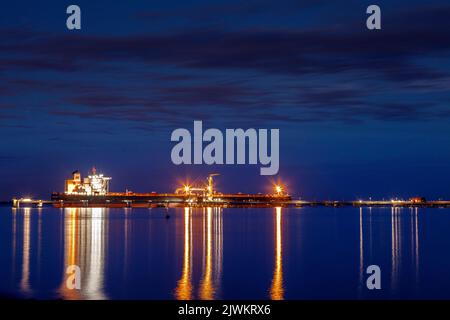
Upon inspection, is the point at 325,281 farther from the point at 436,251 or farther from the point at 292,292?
the point at 436,251

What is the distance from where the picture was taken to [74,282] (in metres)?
31.4

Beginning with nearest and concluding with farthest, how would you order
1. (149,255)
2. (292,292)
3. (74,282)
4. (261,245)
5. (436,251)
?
1. (292,292)
2. (74,282)
3. (149,255)
4. (436,251)
5. (261,245)

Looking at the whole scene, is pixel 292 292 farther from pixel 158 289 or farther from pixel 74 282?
pixel 74 282

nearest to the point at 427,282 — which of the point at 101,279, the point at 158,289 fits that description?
the point at 158,289

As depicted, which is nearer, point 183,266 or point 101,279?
point 101,279

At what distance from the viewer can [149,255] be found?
4447cm

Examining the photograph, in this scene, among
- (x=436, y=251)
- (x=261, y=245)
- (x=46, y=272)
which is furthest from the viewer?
(x=261, y=245)

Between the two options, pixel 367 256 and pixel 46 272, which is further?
pixel 367 256

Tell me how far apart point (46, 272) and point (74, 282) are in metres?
4.59

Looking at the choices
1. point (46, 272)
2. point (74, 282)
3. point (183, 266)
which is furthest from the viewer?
point (183, 266)

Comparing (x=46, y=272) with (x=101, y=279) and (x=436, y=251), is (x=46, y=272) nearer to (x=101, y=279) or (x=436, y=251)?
(x=101, y=279)

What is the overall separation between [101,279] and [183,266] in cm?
688

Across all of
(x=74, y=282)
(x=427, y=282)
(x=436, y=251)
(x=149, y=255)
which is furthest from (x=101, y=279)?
(x=436, y=251)
